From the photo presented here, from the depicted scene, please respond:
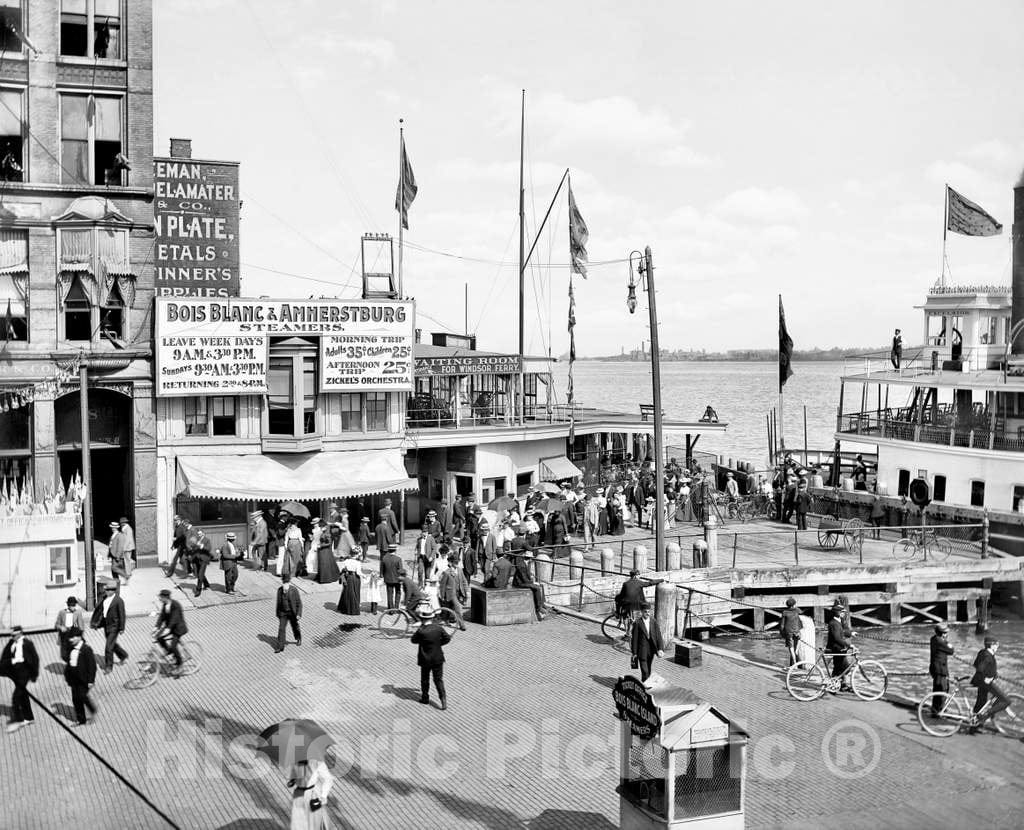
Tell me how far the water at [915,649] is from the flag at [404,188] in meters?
18.7

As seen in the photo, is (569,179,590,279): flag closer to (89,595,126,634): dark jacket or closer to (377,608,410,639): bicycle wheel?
(377,608,410,639): bicycle wheel

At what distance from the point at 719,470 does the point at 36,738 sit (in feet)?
130

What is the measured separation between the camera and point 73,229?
97.8 ft

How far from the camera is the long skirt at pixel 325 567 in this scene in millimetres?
27266

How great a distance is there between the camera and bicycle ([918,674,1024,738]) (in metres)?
17.1

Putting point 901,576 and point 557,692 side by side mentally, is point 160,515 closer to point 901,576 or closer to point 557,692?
point 557,692

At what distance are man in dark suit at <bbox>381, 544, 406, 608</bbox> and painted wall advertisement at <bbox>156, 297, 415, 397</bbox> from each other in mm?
10218

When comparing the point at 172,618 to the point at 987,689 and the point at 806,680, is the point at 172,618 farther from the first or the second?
the point at 987,689

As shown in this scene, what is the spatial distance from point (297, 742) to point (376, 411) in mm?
23054

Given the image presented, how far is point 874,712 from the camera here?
60.1 ft

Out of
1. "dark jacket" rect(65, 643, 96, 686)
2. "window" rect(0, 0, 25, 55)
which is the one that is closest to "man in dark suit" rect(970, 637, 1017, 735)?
"dark jacket" rect(65, 643, 96, 686)

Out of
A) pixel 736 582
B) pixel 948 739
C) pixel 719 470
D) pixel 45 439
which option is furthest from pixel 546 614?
pixel 719 470

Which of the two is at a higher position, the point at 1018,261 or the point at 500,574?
the point at 1018,261

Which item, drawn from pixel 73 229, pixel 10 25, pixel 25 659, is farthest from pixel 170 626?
pixel 10 25
